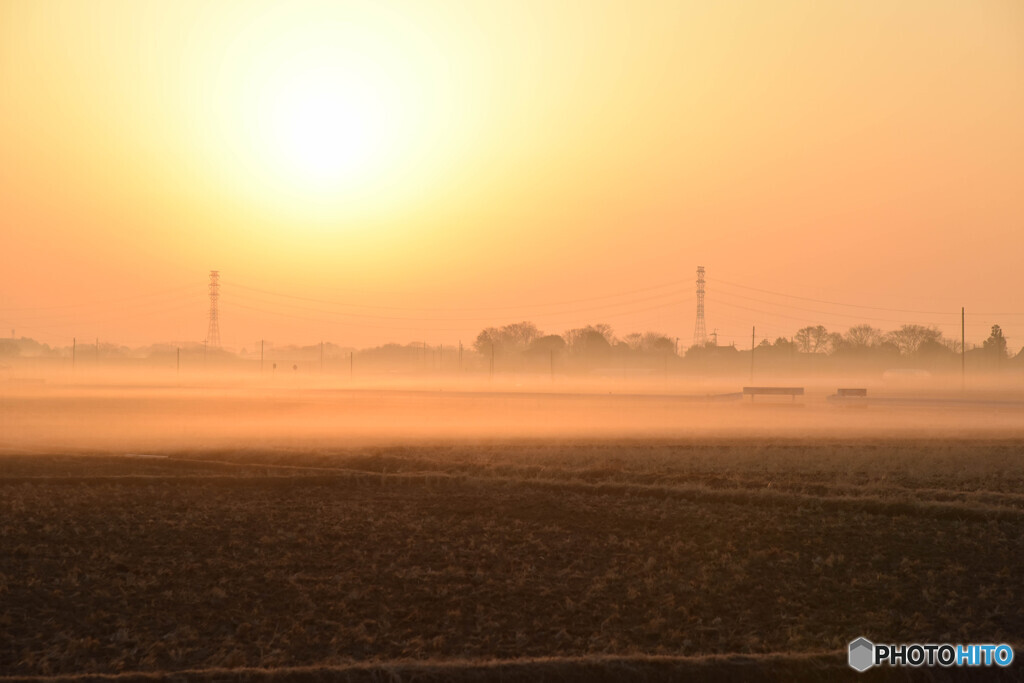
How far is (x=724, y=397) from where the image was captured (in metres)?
82.8

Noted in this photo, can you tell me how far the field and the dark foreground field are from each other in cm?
6

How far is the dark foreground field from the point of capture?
→ 13.4 meters

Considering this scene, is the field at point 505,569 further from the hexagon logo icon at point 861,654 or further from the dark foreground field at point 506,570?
the hexagon logo icon at point 861,654

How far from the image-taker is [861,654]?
43.8ft

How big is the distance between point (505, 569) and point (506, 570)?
2.6 inches

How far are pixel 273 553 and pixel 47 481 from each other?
46.5 ft

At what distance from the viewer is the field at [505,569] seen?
1341 centimetres

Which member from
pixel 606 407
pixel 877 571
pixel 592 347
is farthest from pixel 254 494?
pixel 592 347

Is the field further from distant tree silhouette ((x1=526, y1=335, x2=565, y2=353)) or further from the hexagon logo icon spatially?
distant tree silhouette ((x1=526, y1=335, x2=565, y2=353))

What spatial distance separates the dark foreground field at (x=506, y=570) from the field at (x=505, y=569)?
63 mm

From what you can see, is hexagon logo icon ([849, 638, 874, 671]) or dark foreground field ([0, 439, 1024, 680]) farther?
dark foreground field ([0, 439, 1024, 680])

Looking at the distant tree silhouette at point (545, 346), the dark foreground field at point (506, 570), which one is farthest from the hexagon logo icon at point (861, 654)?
the distant tree silhouette at point (545, 346)

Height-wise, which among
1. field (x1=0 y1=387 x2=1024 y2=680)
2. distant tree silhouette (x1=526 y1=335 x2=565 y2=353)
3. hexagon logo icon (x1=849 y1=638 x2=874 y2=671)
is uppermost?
distant tree silhouette (x1=526 y1=335 x2=565 y2=353)

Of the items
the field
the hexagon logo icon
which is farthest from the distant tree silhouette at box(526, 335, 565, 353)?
the hexagon logo icon
